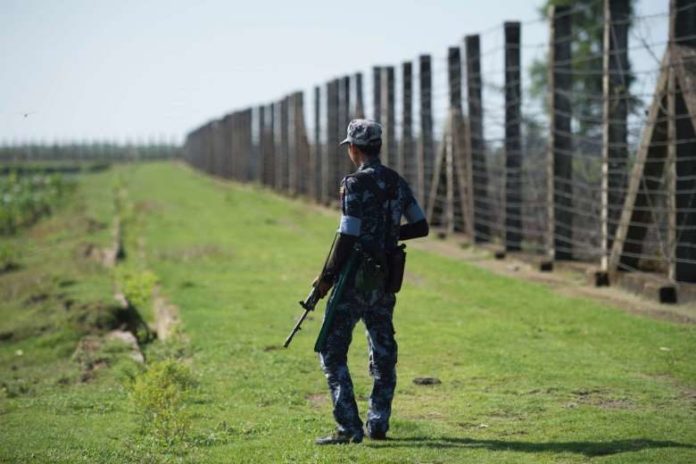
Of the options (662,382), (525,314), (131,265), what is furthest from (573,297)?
(131,265)

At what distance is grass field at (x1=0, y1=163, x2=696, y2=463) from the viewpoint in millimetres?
7297

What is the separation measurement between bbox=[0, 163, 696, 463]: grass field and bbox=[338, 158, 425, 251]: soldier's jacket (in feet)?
4.17

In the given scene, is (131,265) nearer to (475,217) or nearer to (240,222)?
(475,217)

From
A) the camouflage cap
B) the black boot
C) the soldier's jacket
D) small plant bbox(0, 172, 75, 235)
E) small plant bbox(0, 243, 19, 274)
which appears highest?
the camouflage cap

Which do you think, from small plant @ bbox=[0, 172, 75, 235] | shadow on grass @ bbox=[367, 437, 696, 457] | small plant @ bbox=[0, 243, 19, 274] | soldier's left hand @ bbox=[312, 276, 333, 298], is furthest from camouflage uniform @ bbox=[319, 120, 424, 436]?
small plant @ bbox=[0, 172, 75, 235]

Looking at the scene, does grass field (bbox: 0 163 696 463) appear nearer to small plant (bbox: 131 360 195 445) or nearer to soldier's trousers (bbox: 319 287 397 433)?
small plant (bbox: 131 360 195 445)

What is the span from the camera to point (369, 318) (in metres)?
7.46

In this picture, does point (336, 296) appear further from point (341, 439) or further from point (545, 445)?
point (545, 445)

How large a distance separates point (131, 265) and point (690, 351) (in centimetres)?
1064

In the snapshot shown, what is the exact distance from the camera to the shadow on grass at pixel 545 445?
6855 mm

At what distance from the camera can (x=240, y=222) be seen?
86.1 feet

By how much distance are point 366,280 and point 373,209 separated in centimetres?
45

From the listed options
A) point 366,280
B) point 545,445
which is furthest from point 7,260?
point 545,445

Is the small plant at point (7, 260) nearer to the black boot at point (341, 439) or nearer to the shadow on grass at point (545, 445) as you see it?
the black boot at point (341, 439)
